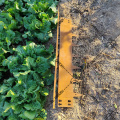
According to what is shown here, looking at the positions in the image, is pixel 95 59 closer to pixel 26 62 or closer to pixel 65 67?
pixel 65 67

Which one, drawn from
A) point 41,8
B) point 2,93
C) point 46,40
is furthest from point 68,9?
point 2,93

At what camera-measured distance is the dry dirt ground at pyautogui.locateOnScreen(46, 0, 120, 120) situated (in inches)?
140

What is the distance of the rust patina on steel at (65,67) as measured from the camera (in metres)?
3.60

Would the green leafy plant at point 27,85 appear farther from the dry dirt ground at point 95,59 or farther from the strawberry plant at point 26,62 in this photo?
the dry dirt ground at point 95,59

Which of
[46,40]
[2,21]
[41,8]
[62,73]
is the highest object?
[41,8]

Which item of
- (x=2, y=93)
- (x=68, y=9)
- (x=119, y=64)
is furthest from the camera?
(x=68, y=9)

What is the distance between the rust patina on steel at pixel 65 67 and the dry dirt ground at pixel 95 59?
7.4 inches

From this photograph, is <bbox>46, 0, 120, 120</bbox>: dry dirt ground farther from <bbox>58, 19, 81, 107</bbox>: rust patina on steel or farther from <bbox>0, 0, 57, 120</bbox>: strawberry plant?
<bbox>0, 0, 57, 120</bbox>: strawberry plant

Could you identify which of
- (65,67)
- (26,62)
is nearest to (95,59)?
(65,67)

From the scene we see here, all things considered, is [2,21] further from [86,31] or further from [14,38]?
[86,31]

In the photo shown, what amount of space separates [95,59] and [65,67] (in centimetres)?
99

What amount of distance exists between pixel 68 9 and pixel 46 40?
1544 mm

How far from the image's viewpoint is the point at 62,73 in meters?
3.82

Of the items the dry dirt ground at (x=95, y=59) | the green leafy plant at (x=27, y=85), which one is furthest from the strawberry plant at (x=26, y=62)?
the dry dirt ground at (x=95, y=59)
